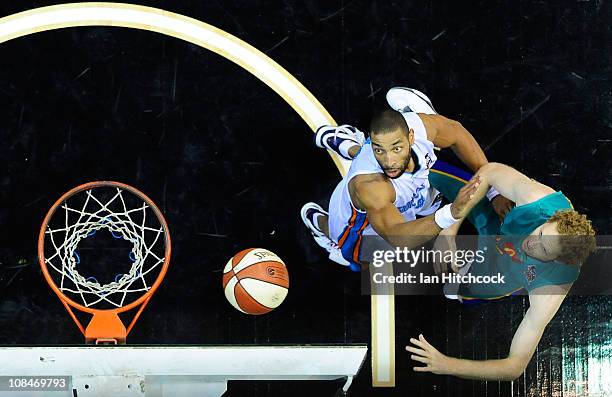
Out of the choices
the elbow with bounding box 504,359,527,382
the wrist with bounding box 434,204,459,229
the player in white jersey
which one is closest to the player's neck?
the player in white jersey

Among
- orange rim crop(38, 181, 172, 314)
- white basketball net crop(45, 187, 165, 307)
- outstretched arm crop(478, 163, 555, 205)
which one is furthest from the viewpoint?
white basketball net crop(45, 187, 165, 307)

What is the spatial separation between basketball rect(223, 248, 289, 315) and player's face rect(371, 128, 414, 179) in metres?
0.81

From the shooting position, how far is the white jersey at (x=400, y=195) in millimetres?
5410

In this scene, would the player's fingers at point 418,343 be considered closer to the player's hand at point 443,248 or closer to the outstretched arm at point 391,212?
the player's hand at point 443,248

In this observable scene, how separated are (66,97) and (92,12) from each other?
0.53m

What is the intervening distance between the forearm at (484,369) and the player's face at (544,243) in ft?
2.20

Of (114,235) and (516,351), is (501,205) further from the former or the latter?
(114,235)

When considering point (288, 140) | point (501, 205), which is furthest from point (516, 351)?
point (288, 140)

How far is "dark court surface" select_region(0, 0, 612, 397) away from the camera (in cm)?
552

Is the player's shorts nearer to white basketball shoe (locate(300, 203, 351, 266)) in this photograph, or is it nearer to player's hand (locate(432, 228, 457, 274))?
white basketball shoe (locate(300, 203, 351, 266))

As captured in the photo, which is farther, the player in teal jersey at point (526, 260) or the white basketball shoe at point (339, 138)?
the white basketball shoe at point (339, 138)

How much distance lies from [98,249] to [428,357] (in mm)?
2055

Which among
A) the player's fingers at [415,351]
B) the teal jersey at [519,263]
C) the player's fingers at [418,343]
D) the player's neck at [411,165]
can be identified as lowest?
the player's fingers at [415,351]

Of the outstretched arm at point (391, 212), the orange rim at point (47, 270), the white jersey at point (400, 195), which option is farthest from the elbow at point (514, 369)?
the orange rim at point (47, 270)
